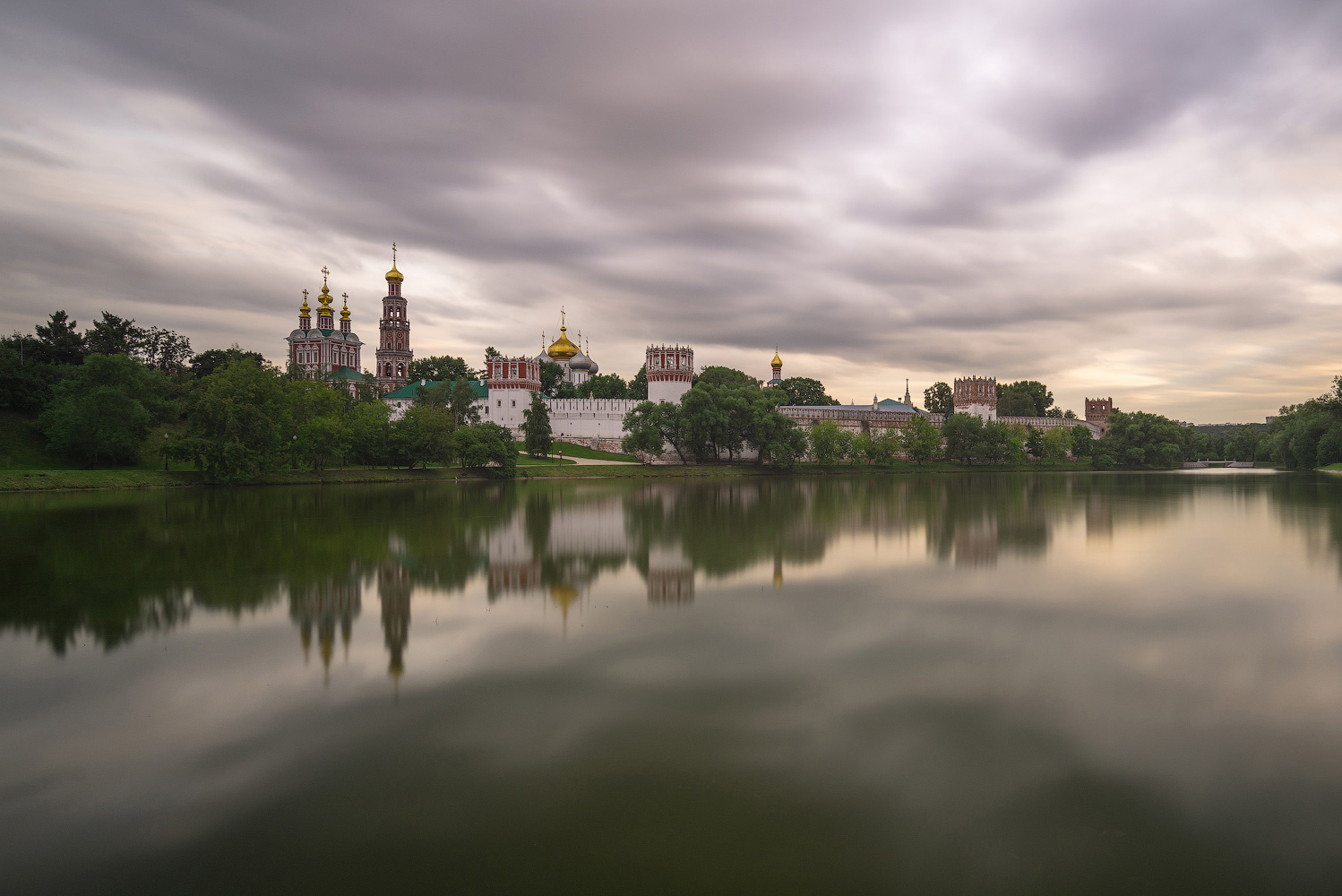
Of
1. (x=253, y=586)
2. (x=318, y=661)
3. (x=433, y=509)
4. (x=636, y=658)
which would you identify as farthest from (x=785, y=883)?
A: (x=433, y=509)

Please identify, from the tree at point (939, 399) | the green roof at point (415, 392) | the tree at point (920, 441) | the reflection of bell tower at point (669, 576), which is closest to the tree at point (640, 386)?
the green roof at point (415, 392)

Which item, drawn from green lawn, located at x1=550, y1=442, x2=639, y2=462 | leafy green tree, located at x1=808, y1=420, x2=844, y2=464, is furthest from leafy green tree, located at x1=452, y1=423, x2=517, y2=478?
leafy green tree, located at x1=808, y1=420, x2=844, y2=464

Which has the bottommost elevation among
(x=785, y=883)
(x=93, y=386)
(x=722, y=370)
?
(x=785, y=883)

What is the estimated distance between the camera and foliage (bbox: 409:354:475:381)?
8088 cm

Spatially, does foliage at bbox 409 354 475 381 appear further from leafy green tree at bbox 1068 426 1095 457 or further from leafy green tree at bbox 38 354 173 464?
leafy green tree at bbox 1068 426 1095 457

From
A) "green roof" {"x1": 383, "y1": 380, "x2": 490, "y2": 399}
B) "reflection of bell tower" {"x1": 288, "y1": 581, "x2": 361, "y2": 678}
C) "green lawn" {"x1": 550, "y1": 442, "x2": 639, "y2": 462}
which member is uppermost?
"green roof" {"x1": 383, "y1": 380, "x2": 490, "y2": 399}

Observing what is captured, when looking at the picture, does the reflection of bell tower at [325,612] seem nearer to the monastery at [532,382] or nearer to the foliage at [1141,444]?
the monastery at [532,382]

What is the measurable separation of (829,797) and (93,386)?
45.3 m

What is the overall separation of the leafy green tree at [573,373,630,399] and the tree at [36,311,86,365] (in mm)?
41318

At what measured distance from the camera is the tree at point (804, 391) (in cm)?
8856

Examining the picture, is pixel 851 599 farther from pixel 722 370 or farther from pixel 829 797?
pixel 722 370

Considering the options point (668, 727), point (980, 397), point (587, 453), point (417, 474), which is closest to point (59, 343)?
point (417, 474)

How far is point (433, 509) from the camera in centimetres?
2311

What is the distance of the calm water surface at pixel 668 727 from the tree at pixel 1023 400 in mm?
89347
